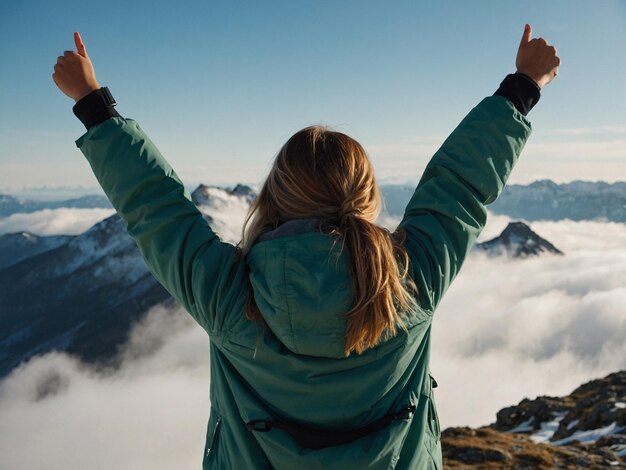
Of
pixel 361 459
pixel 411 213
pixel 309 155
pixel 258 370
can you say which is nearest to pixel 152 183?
pixel 309 155

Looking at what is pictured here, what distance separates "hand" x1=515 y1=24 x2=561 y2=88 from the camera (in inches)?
163

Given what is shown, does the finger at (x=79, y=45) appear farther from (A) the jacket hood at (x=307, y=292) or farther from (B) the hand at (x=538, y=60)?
(B) the hand at (x=538, y=60)

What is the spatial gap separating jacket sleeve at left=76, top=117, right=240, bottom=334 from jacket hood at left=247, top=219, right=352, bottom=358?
13.6 inches

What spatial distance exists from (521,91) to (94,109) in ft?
10.4

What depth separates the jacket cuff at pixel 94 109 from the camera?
3455 mm

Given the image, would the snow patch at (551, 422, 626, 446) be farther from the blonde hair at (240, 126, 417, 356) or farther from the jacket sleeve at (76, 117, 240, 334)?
the jacket sleeve at (76, 117, 240, 334)

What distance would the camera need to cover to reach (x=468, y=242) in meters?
3.65

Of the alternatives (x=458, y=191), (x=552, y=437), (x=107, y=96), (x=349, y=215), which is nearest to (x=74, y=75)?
(x=107, y=96)

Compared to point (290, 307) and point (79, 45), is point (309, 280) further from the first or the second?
point (79, 45)

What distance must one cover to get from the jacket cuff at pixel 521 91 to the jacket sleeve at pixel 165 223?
2476 mm

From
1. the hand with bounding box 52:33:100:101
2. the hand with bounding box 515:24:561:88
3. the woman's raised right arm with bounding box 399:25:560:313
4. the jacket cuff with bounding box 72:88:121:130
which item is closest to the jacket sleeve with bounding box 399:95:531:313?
the woman's raised right arm with bounding box 399:25:560:313

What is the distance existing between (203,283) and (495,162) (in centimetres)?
225

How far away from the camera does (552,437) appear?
5181 centimetres

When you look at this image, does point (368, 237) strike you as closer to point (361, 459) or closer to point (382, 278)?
point (382, 278)
